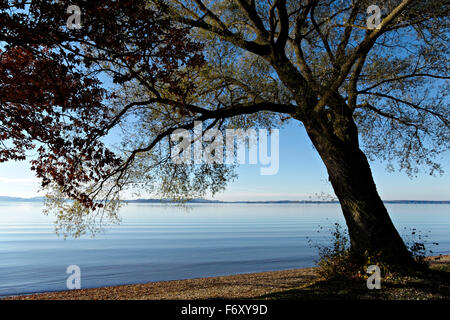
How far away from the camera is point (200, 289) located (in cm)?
1369

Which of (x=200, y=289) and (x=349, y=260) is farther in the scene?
(x=200, y=289)

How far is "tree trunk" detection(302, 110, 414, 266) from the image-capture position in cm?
1035

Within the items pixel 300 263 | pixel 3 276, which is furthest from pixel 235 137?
pixel 3 276

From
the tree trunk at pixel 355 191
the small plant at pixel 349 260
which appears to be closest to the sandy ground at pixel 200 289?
the small plant at pixel 349 260

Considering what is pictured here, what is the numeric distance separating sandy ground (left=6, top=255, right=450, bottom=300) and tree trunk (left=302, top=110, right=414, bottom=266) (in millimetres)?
2892

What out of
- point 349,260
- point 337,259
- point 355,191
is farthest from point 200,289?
point 355,191

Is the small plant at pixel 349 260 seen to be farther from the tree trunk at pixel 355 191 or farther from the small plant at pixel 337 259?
the tree trunk at pixel 355 191

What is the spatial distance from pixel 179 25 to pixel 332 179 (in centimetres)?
807

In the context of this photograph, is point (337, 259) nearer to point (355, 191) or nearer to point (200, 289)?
point (355, 191)

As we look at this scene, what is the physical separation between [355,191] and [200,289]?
741cm

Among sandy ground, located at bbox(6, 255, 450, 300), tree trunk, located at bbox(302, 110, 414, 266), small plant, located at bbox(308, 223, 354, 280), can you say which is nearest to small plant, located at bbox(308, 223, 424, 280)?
small plant, located at bbox(308, 223, 354, 280)

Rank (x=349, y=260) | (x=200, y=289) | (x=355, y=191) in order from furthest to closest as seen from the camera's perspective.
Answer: (x=200, y=289)
(x=355, y=191)
(x=349, y=260)
